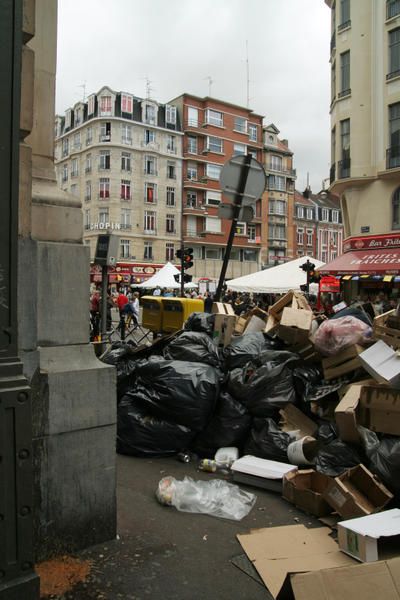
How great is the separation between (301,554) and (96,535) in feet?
3.84

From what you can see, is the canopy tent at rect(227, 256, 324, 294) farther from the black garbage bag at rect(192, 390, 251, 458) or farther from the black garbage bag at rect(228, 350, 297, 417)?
the black garbage bag at rect(192, 390, 251, 458)

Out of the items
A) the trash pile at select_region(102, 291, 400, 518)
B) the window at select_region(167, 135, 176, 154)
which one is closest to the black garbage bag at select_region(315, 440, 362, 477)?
the trash pile at select_region(102, 291, 400, 518)

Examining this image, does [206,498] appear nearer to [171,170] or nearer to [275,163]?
[171,170]

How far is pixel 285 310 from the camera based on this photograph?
5.43 metres

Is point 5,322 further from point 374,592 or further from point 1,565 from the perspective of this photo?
point 374,592

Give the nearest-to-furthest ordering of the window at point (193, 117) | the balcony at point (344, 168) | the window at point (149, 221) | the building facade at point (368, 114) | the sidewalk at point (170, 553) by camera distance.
→ the sidewalk at point (170, 553) → the building facade at point (368, 114) → the balcony at point (344, 168) → the window at point (149, 221) → the window at point (193, 117)

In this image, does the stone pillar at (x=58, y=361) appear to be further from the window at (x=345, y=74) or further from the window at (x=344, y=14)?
the window at (x=344, y=14)

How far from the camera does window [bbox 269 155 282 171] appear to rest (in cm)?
6034

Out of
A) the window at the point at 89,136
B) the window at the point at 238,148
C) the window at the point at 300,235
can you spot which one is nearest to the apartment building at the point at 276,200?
the window at the point at 238,148

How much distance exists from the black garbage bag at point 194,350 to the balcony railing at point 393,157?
62.6 ft

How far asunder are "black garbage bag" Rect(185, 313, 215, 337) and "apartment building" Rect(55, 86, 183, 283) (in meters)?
40.4

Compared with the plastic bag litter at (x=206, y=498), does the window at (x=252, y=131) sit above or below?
above

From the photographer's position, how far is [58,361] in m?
2.77

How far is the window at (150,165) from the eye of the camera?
50.8 m
